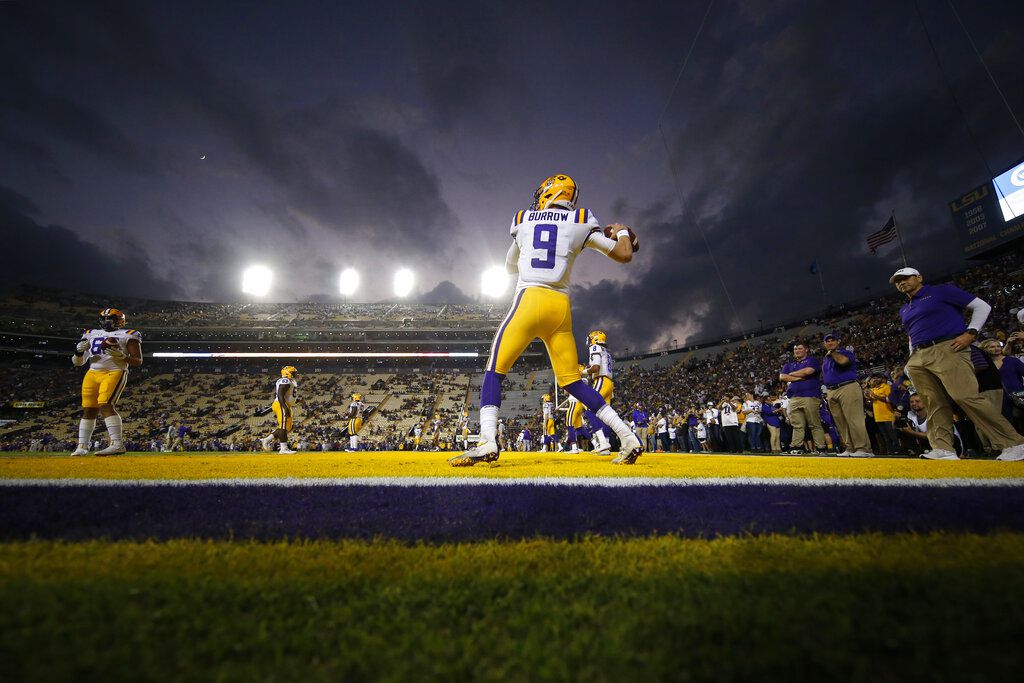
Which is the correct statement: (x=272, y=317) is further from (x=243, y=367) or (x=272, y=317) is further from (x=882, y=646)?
(x=882, y=646)

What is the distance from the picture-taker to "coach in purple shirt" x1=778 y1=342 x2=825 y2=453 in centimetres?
742

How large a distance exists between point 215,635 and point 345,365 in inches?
1962

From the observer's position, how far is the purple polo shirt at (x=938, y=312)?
4.45m

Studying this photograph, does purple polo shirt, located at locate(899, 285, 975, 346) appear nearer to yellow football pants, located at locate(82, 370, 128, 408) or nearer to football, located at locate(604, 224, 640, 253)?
football, located at locate(604, 224, 640, 253)

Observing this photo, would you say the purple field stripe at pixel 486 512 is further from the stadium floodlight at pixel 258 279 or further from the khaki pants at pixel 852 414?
the stadium floodlight at pixel 258 279

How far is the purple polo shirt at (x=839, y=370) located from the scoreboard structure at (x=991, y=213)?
28026mm

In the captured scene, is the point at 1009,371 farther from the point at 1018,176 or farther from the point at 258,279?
the point at 258,279

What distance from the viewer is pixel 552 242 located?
4410 millimetres

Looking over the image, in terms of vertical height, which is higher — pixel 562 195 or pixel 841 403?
pixel 562 195

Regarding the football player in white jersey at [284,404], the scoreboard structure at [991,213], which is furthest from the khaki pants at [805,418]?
the scoreboard structure at [991,213]

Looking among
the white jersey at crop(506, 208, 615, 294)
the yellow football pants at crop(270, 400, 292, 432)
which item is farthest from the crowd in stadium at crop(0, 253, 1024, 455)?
the white jersey at crop(506, 208, 615, 294)

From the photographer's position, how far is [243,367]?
4456 cm

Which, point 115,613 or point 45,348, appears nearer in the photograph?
point 115,613

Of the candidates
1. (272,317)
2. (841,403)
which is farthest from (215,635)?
(272,317)
